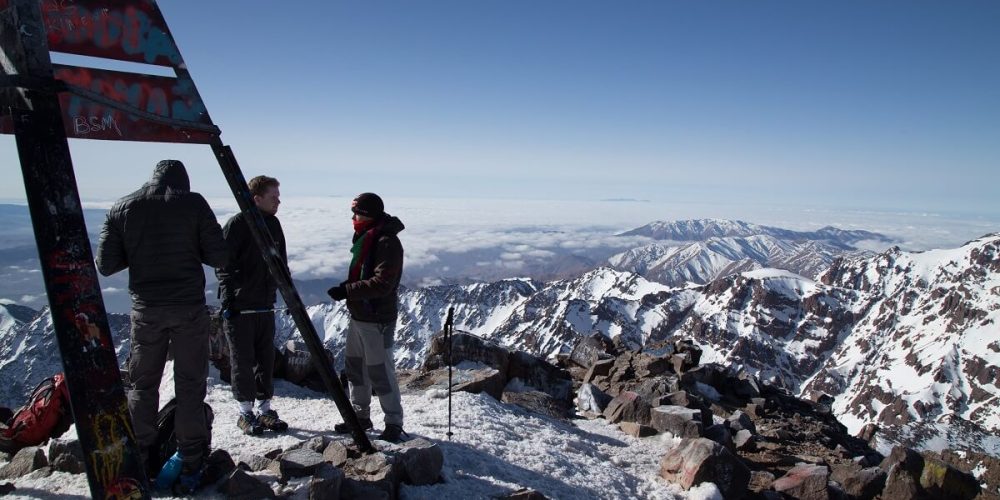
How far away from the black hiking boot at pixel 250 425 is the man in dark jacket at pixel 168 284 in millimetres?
1871

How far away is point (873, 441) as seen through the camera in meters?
15.8

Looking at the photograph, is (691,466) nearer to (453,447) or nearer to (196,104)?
(453,447)

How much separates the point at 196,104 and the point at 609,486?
6.39m

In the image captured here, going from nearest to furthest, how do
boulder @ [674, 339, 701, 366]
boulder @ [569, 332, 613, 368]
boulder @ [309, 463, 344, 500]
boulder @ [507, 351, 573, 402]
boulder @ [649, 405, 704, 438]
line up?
boulder @ [309, 463, 344, 500] < boulder @ [649, 405, 704, 438] < boulder @ [507, 351, 573, 402] < boulder @ [674, 339, 701, 366] < boulder @ [569, 332, 613, 368]

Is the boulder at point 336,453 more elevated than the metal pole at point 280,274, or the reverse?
the metal pole at point 280,274

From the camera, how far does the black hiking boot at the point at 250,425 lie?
7.61 metres

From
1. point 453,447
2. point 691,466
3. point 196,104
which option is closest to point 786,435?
point 691,466

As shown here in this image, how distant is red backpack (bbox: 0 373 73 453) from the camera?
6793 millimetres

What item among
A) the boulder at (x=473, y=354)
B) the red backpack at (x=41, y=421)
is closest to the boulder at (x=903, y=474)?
the boulder at (x=473, y=354)

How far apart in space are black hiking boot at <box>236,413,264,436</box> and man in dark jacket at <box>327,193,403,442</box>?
180 cm

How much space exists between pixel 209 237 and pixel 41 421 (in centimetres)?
371

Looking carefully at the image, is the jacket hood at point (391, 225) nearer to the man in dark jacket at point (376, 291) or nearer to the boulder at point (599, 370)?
the man in dark jacket at point (376, 291)

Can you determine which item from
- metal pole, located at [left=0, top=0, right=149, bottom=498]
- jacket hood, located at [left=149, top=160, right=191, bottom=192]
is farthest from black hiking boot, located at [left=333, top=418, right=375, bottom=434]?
metal pole, located at [left=0, top=0, right=149, bottom=498]

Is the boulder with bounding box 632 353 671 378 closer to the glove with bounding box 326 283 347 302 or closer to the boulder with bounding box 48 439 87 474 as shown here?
the glove with bounding box 326 283 347 302
